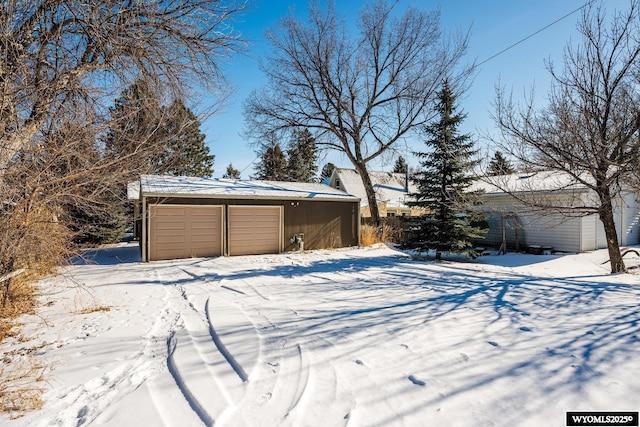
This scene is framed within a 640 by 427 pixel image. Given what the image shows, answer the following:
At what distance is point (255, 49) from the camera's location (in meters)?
5.82

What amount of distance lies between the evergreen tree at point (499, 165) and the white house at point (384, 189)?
13490mm

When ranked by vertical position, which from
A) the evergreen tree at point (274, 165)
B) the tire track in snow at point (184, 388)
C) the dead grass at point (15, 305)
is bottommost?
the tire track in snow at point (184, 388)

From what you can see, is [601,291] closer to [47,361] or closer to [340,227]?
[47,361]

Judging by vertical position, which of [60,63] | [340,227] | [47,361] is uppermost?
[60,63]

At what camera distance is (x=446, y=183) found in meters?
10.8

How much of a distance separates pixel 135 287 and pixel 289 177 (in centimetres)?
2527

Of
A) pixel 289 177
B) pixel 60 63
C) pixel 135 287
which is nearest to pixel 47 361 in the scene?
pixel 135 287

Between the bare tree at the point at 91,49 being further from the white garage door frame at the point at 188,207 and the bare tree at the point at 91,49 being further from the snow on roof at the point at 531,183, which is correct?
the snow on roof at the point at 531,183

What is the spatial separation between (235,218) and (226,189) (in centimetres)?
107

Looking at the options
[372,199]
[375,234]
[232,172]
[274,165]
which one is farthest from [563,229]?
[232,172]

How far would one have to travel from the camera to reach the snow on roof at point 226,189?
31.7ft

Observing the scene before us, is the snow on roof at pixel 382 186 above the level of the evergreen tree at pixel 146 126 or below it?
above

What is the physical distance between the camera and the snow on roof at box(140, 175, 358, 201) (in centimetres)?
966

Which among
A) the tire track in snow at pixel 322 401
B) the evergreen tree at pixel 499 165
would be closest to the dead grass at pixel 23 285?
the tire track in snow at pixel 322 401
